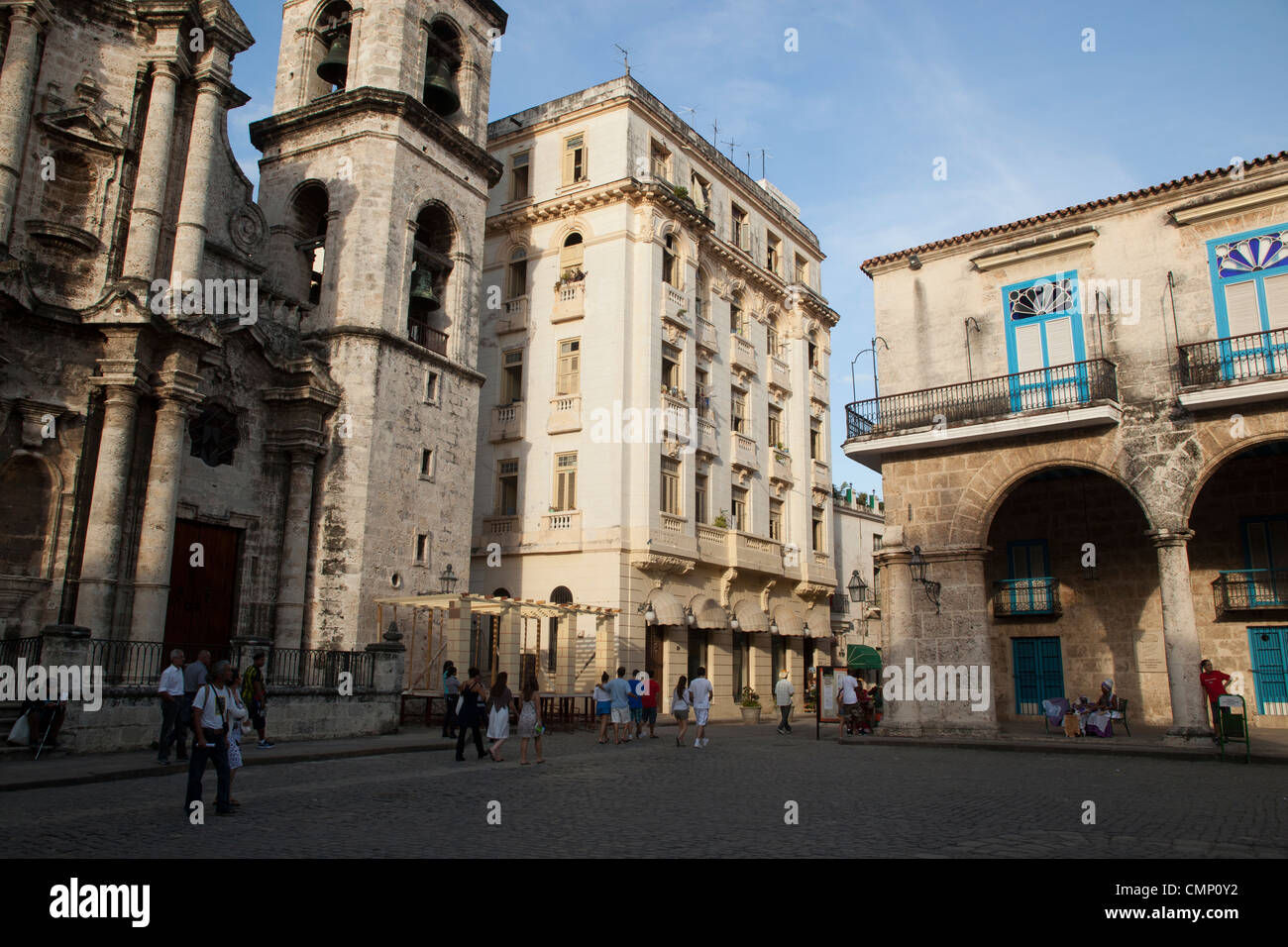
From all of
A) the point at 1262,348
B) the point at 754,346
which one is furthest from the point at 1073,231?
the point at 754,346

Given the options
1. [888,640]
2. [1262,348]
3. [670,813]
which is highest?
[1262,348]

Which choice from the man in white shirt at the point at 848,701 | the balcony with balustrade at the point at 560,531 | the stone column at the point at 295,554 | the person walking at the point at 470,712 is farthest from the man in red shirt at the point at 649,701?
the stone column at the point at 295,554

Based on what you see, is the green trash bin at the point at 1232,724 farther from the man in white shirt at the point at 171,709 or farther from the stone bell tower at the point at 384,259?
the stone bell tower at the point at 384,259

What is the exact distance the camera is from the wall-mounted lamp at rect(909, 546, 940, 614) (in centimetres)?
2039

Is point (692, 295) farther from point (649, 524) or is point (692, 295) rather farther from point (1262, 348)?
point (1262, 348)

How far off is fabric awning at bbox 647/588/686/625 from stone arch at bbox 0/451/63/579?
16.3 meters

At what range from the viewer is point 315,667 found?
66.3 feet

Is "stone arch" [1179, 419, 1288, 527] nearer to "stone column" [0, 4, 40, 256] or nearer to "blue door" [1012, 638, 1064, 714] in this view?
"blue door" [1012, 638, 1064, 714]

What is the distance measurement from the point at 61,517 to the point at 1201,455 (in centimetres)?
2302

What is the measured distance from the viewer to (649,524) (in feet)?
96.8

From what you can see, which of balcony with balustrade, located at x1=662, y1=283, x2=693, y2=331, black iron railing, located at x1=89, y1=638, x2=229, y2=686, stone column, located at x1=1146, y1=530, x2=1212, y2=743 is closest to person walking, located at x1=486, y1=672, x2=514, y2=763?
black iron railing, located at x1=89, y1=638, x2=229, y2=686

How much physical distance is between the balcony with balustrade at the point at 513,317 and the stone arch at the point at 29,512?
Answer: 1599cm

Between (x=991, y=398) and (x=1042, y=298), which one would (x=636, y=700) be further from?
(x=1042, y=298)
